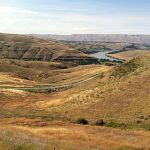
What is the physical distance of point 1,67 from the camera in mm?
154125

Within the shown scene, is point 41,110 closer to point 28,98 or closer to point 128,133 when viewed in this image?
point 28,98

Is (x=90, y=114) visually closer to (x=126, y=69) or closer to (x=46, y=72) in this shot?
(x=126, y=69)

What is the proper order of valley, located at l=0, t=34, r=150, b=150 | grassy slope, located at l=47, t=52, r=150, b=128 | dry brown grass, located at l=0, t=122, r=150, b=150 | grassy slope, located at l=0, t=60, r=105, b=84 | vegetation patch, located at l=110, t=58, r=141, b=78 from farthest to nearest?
grassy slope, located at l=0, t=60, r=105, b=84
vegetation patch, located at l=110, t=58, r=141, b=78
grassy slope, located at l=47, t=52, r=150, b=128
dry brown grass, located at l=0, t=122, r=150, b=150
valley, located at l=0, t=34, r=150, b=150

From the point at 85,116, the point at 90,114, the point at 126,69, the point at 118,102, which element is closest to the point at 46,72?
the point at 126,69

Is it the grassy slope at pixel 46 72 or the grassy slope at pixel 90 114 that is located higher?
the grassy slope at pixel 90 114

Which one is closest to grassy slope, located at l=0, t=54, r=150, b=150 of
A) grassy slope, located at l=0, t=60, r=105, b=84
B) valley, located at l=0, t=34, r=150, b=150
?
valley, located at l=0, t=34, r=150, b=150

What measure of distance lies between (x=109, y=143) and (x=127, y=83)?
36.9m

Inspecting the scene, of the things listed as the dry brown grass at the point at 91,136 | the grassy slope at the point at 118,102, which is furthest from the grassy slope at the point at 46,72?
the dry brown grass at the point at 91,136

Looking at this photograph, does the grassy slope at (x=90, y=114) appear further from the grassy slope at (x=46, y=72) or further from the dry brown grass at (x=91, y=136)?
the grassy slope at (x=46, y=72)

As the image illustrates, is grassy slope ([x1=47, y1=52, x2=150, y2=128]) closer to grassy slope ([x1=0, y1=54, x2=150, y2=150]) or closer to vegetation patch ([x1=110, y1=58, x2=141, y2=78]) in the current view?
grassy slope ([x1=0, y1=54, x2=150, y2=150])

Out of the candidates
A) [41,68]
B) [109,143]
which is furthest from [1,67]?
[109,143]

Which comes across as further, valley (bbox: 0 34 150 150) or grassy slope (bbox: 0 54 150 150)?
grassy slope (bbox: 0 54 150 150)

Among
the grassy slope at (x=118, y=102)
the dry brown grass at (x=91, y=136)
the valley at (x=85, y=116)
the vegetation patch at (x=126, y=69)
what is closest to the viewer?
the valley at (x=85, y=116)

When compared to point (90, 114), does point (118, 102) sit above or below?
above
